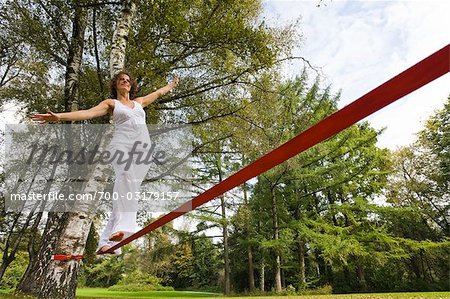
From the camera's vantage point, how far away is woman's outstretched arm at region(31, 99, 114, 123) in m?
2.08

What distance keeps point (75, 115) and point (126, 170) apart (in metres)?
0.59

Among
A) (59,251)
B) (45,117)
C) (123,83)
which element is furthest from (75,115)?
(59,251)

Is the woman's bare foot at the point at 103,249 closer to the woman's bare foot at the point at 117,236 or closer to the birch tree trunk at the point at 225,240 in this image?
the woman's bare foot at the point at 117,236

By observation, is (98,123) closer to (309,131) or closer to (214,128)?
(214,128)

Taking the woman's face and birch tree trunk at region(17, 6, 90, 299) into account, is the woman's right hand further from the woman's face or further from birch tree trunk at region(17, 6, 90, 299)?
birch tree trunk at region(17, 6, 90, 299)

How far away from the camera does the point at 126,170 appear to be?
Answer: 2682 millimetres

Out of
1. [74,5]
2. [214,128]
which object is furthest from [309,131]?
[214,128]

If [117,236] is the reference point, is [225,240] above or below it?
above

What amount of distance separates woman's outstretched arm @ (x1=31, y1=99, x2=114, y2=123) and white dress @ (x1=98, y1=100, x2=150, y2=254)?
0.07 metres

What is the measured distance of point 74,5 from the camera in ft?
19.4

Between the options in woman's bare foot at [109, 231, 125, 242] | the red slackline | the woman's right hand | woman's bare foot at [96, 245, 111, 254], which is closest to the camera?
the red slackline

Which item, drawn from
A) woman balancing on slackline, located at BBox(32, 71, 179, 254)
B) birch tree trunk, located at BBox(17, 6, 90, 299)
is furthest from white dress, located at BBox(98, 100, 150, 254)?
birch tree trunk, located at BBox(17, 6, 90, 299)

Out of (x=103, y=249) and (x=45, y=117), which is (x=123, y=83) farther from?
(x=103, y=249)

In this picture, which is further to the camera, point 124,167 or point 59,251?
point 59,251
